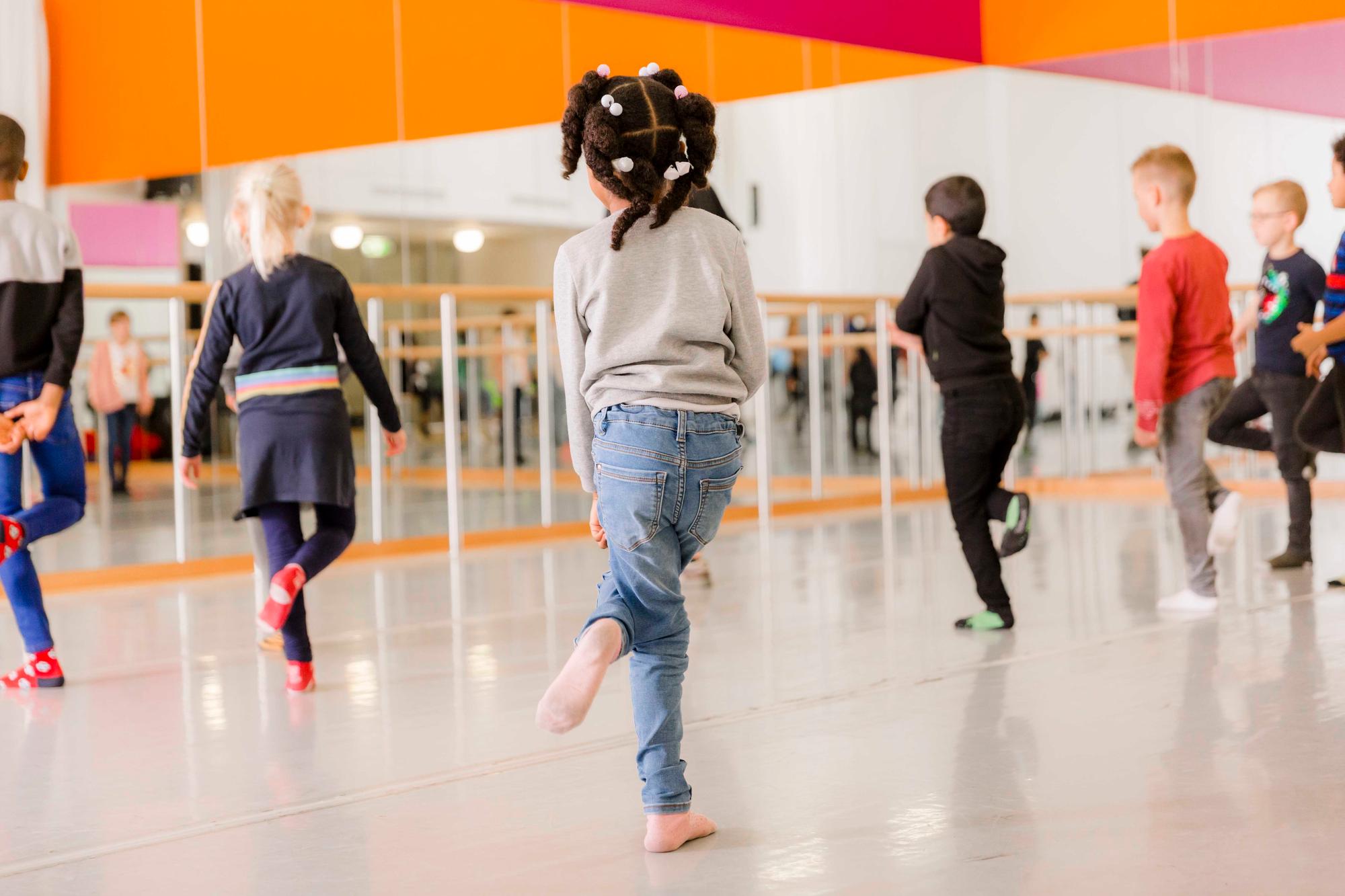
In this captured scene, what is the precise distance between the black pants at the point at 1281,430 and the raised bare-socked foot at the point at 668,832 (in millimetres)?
2700

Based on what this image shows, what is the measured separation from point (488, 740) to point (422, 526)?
11.2ft

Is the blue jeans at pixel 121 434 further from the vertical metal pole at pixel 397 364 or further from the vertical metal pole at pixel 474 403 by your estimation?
the vertical metal pole at pixel 474 403

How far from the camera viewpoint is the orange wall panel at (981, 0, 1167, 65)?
7.77m

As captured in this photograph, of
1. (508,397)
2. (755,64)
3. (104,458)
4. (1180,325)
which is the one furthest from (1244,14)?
(104,458)

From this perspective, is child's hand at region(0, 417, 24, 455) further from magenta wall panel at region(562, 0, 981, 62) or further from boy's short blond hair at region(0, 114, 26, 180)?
magenta wall panel at region(562, 0, 981, 62)

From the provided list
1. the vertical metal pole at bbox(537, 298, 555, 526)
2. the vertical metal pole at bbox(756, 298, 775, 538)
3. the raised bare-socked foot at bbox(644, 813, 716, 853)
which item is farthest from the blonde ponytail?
the vertical metal pole at bbox(756, 298, 775, 538)

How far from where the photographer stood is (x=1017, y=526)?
317 cm

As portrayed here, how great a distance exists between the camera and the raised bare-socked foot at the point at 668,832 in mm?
1704

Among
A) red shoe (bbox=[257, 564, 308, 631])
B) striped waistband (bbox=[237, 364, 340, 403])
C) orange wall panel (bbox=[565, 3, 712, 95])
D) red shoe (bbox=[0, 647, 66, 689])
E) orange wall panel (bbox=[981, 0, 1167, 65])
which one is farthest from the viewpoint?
orange wall panel (bbox=[981, 0, 1167, 65])

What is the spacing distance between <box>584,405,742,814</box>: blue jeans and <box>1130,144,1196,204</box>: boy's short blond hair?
2048mm

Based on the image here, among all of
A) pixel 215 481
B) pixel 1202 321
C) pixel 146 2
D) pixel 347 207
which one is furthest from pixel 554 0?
pixel 1202 321

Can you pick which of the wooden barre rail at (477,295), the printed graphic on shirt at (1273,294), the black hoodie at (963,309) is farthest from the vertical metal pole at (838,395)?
the black hoodie at (963,309)

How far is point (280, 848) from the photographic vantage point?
5.75 ft

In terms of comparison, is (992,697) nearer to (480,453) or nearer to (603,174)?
(603,174)
